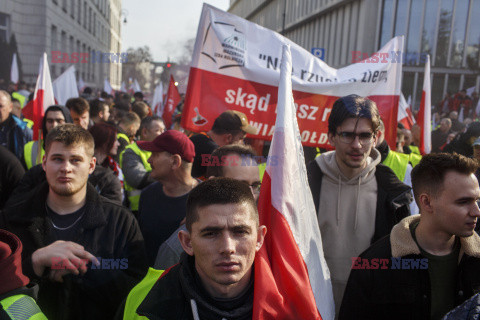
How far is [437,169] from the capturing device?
237 centimetres

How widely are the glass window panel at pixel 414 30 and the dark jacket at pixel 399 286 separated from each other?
27.2m

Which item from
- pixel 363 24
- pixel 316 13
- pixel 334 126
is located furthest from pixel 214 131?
pixel 316 13

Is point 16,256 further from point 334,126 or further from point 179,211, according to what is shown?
point 334,126

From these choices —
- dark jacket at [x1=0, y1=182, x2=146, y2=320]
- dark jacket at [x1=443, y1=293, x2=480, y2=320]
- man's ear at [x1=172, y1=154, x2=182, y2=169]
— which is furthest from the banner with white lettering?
dark jacket at [x1=443, y1=293, x2=480, y2=320]

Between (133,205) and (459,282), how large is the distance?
311 cm

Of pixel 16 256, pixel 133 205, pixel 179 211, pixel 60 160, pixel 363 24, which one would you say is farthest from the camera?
pixel 363 24

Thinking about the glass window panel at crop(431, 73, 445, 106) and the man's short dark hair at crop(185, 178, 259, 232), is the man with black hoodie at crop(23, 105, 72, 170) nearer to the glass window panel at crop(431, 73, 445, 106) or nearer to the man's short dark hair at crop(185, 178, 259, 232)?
the man's short dark hair at crop(185, 178, 259, 232)

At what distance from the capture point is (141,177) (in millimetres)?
4406

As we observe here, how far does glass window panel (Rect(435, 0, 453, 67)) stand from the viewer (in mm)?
26188

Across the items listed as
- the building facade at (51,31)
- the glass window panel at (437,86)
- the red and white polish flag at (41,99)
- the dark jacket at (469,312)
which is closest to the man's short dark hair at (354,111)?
the dark jacket at (469,312)

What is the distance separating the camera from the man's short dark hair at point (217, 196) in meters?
1.97

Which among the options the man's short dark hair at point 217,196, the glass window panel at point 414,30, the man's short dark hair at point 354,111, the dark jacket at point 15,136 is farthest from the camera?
the glass window panel at point 414,30

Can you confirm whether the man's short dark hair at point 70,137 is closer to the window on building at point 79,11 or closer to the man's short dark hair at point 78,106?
the man's short dark hair at point 78,106

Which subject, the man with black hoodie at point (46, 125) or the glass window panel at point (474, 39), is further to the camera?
the glass window panel at point (474, 39)
